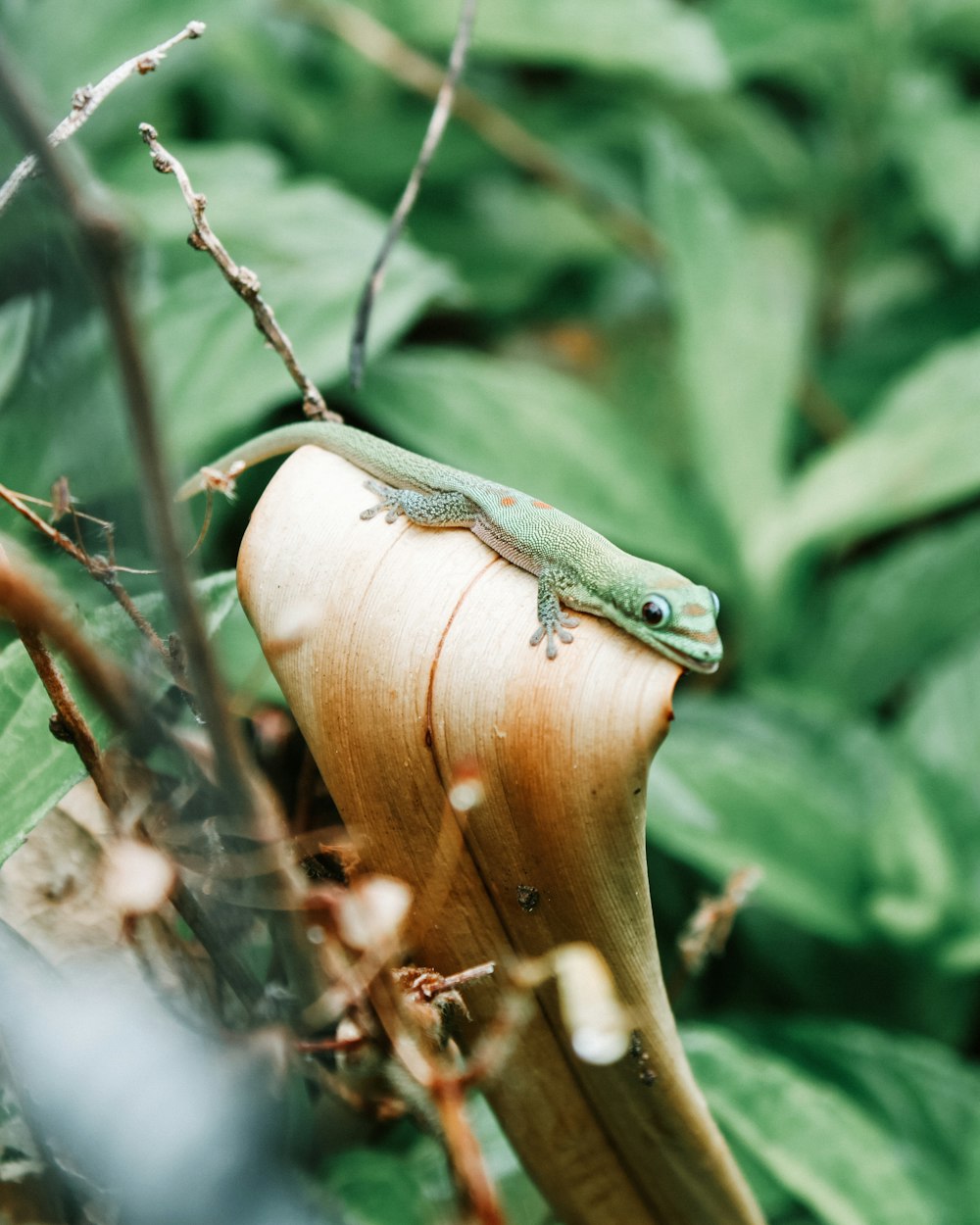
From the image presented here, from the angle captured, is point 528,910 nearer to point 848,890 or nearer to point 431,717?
point 431,717

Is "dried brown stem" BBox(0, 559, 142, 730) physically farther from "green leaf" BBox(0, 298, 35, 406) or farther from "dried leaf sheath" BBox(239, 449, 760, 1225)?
"green leaf" BBox(0, 298, 35, 406)


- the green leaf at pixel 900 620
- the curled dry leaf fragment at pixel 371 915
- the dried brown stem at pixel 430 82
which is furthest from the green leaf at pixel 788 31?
the curled dry leaf fragment at pixel 371 915

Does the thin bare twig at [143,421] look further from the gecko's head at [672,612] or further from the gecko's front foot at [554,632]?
the gecko's head at [672,612]

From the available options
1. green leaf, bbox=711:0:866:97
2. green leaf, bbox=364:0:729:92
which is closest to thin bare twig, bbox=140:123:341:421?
green leaf, bbox=364:0:729:92

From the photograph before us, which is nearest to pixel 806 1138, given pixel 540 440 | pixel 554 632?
pixel 554 632

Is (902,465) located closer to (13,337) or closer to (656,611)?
(656,611)

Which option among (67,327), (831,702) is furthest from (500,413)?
(67,327)
